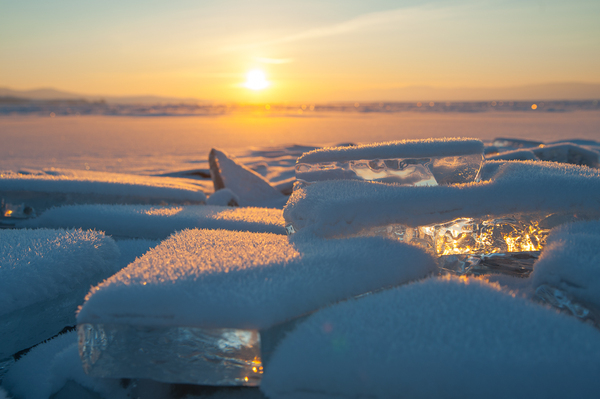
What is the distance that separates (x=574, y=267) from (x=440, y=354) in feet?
1.13

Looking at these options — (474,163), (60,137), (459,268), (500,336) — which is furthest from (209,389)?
(60,137)

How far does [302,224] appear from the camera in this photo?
3.43ft

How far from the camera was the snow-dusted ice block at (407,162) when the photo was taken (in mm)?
1145

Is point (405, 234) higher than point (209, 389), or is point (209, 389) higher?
point (405, 234)

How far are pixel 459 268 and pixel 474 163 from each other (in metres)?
0.34

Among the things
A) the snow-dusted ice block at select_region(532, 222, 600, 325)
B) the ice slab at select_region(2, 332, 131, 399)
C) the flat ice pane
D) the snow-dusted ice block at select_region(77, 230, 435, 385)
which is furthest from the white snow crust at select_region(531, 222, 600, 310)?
the ice slab at select_region(2, 332, 131, 399)

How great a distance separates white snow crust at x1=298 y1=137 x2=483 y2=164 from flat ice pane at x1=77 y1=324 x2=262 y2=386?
700 millimetres

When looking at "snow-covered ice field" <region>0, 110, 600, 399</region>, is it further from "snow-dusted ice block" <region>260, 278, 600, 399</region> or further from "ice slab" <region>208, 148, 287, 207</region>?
"ice slab" <region>208, 148, 287, 207</region>

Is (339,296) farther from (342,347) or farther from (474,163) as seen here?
(474,163)

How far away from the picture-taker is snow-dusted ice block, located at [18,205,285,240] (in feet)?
4.74

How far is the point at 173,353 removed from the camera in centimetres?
69

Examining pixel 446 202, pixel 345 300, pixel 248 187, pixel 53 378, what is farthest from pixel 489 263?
pixel 248 187

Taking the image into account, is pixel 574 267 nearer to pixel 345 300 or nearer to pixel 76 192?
pixel 345 300

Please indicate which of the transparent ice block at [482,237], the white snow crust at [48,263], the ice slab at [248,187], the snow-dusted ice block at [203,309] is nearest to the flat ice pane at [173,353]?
the snow-dusted ice block at [203,309]
